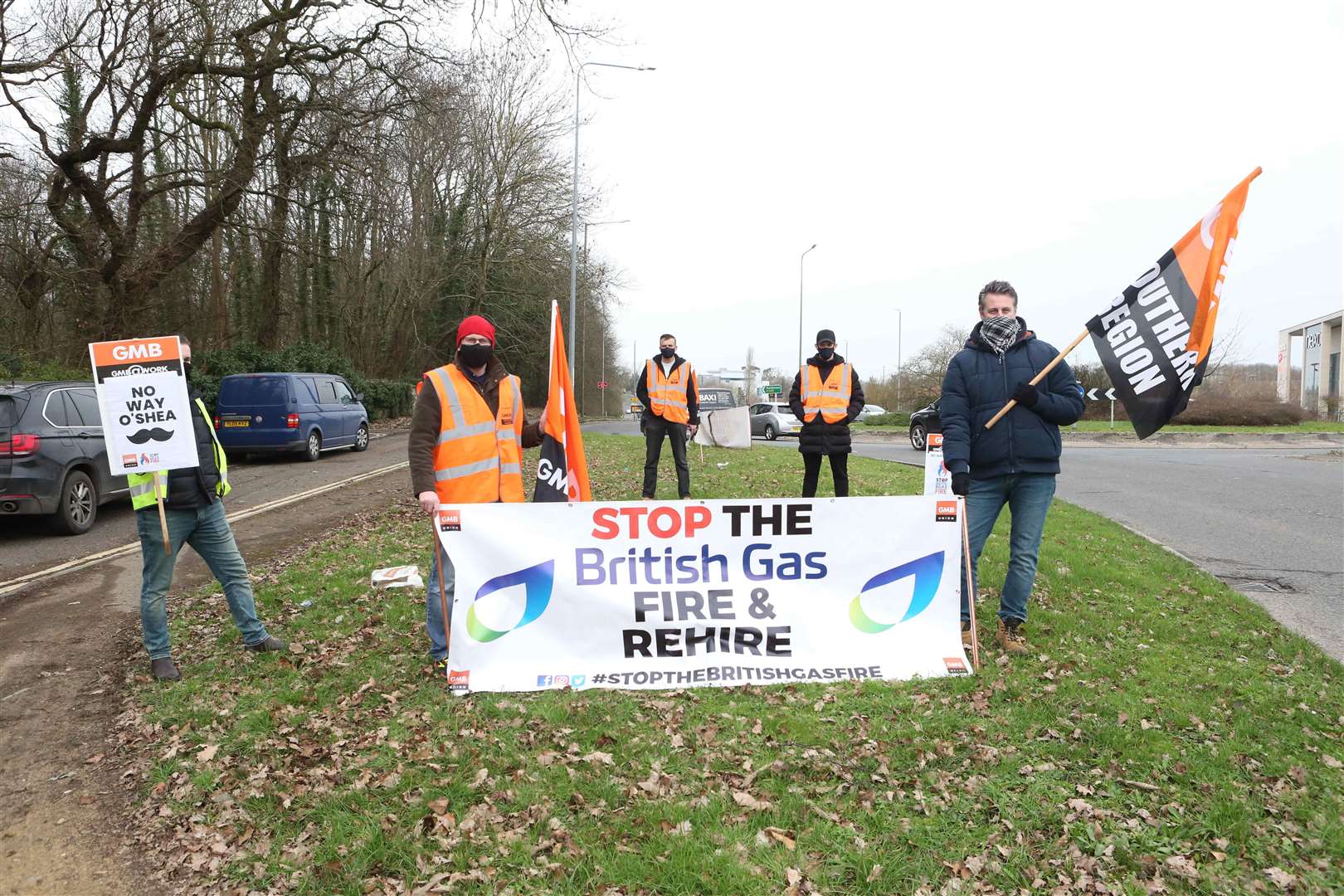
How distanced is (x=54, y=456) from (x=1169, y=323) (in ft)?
35.3

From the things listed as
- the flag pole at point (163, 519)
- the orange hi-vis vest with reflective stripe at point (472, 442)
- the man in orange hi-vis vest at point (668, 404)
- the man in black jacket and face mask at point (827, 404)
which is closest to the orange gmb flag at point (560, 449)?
the orange hi-vis vest with reflective stripe at point (472, 442)


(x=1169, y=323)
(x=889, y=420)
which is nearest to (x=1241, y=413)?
(x=889, y=420)

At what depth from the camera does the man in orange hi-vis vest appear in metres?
9.83

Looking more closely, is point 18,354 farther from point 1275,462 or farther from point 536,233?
point 1275,462

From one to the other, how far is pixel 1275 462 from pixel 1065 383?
16.8 metres

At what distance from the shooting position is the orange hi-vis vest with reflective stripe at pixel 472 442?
4789 mm

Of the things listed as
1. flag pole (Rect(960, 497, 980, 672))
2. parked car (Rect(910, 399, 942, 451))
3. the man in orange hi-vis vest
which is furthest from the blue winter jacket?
parked car (Rect(910, 399, 942, 451))

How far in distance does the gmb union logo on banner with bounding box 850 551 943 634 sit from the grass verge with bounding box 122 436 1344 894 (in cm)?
43

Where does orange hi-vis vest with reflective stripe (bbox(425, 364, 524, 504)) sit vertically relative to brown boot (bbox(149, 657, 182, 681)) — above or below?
above

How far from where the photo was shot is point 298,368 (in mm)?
26125

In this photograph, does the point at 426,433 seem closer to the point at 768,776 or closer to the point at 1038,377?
the point at 768,776

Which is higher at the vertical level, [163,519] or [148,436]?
[148,436]

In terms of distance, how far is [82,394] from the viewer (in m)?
10.2

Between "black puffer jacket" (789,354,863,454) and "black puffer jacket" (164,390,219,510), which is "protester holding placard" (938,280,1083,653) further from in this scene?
"black puffer jacket" (164,390,219,510)
